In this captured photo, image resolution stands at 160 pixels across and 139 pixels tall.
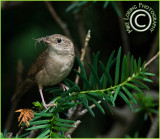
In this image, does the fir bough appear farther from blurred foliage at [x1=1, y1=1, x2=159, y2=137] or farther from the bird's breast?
blurred foliage at [x1=1, y1=1, x2=159, y2=137]

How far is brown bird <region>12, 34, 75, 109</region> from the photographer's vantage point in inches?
75.7

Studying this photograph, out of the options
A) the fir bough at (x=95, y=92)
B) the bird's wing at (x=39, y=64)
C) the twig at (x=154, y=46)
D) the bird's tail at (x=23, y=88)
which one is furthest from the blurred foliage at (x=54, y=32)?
the fir bough at (x=95, y=92)

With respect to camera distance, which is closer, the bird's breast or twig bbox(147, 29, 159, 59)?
the bird's breast

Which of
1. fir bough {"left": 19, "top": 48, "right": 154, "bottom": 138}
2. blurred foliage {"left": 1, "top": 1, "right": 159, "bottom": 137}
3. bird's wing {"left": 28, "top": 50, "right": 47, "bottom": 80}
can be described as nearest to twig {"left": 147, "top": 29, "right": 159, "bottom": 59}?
blurred foliage {"left": 1, "top": 1, "right": 159, "bottom": 137}

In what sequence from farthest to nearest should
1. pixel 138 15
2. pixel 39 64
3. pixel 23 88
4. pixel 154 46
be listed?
pixel 154 46 → pixel 23 88 → pixel 39 64 → pixel 138 15

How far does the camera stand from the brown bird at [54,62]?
192 centimetres

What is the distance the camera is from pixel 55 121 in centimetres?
123

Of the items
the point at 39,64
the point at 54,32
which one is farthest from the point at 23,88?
the point at 54,32

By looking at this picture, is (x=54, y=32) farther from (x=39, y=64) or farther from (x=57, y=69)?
(x=57, y=69)

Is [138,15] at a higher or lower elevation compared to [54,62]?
higher

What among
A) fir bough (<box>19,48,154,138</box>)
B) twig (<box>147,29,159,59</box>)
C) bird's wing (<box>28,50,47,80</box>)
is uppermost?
bird's wing (<box>28,50,47,80</box>)

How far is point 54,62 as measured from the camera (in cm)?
201

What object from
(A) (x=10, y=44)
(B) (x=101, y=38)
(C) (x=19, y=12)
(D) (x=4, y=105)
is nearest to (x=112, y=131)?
(B) (x=101, y=38)

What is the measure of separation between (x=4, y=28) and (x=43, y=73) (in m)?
0.97
